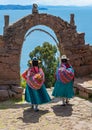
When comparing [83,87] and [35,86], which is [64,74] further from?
[83,87]

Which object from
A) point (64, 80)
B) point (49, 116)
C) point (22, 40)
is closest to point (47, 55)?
point (22, 40)

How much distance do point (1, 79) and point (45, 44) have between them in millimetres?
18012

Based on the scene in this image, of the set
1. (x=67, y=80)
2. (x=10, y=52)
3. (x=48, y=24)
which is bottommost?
(x=67, y=80)

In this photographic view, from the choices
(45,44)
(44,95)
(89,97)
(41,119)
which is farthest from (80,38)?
(45,44)

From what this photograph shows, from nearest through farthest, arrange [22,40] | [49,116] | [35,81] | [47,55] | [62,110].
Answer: [49,116]
[35,81]
[62,110]
[22,40]
[47,55]

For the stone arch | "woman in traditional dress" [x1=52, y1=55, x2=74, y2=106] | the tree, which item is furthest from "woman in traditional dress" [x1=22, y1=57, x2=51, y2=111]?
the tree

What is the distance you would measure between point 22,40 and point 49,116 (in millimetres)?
3211

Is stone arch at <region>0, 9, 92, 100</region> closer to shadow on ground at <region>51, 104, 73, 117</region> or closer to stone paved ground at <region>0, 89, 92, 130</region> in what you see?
stone paved ground at <region>0, 89, 92, 130</region>

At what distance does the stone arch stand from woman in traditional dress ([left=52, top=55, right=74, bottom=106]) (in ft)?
5.57

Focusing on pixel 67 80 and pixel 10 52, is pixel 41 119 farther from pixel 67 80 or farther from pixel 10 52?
pixel 10 52

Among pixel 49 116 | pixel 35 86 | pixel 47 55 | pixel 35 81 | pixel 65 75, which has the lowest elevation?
pixel 49 116

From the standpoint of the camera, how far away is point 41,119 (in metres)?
→ 11.4

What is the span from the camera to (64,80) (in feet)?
41.0

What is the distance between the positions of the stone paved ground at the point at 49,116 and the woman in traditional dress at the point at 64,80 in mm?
346
